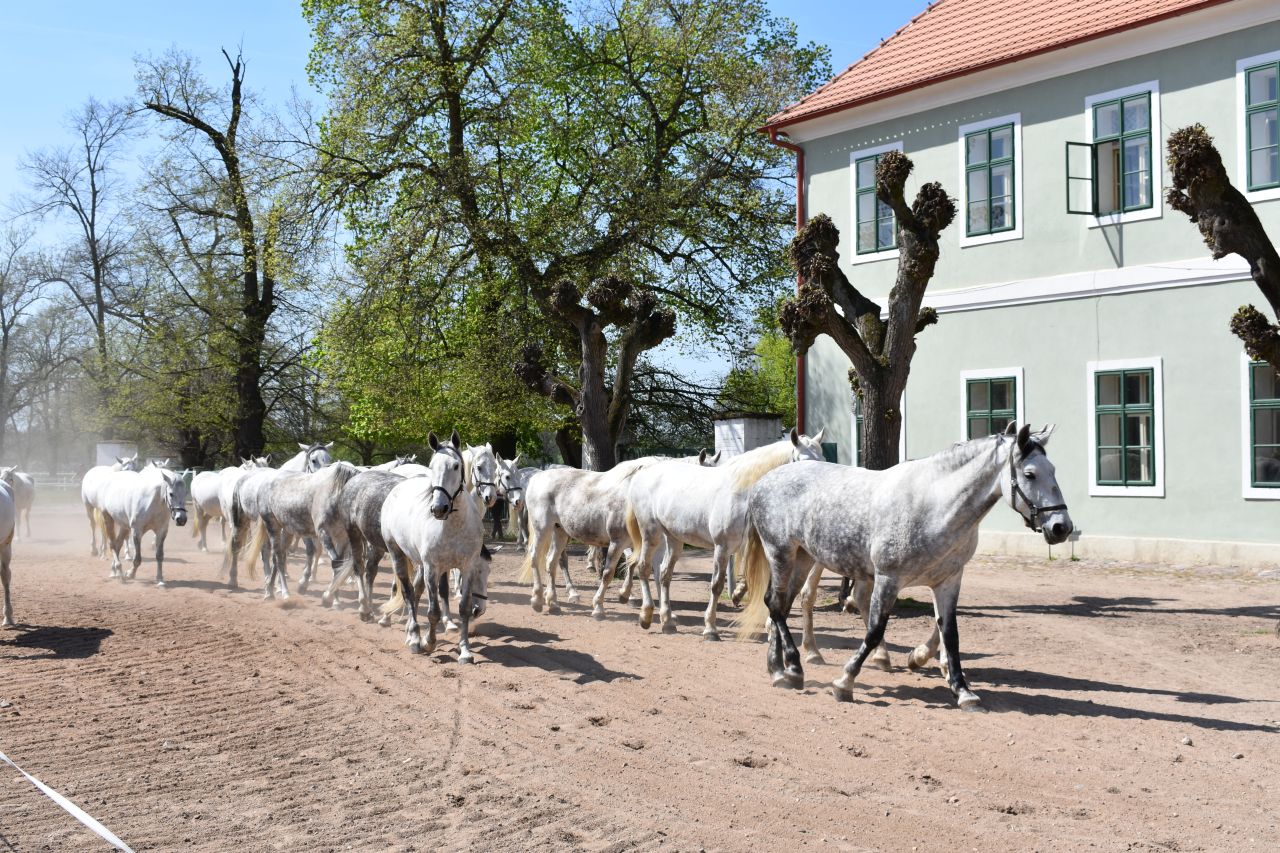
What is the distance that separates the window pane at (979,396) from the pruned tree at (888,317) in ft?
21.4

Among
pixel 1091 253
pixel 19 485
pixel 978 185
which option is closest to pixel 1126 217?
pixel 1091 253

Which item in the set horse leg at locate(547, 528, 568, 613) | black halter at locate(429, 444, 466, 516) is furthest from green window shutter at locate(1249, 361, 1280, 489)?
black halter at locate(429, 444, 466, 516)

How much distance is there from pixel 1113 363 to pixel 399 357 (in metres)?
15.5

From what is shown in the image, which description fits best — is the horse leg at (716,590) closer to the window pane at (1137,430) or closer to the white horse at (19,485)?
the window pane at (1137,430)

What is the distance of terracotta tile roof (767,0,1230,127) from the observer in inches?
728

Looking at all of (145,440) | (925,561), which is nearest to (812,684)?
(925,561)

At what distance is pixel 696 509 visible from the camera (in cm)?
1212

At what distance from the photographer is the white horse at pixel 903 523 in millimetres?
7879

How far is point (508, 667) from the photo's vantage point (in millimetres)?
9820

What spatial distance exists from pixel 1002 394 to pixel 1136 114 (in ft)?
16.6

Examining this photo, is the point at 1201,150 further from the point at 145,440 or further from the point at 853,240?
Result: the point at 145,440

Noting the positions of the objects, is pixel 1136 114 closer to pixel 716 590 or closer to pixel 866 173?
pixel 866 173

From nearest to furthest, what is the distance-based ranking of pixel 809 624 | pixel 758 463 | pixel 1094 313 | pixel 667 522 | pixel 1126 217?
pixel 809 624 → pixel 758 463 → pixel 667 522 → pixel 1126 217 → pixel 1094 313

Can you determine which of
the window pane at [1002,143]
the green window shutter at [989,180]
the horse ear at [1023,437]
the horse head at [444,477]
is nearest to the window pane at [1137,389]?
the green window shutter at [989,180]
